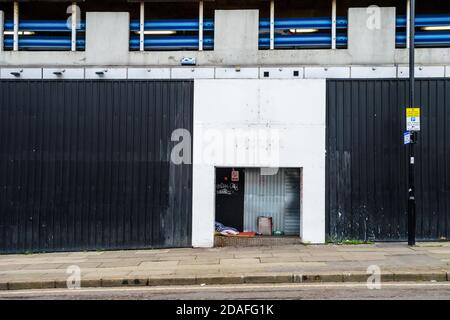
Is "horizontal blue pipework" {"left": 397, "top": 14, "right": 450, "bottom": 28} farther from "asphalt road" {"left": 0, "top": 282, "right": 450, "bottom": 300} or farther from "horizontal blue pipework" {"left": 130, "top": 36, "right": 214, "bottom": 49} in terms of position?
"asphalt road" {"left": 0, "top": 282, "right": 450, "bottom": 300}

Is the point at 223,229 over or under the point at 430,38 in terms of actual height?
under

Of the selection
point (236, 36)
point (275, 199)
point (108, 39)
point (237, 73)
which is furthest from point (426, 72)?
point (108, 39)

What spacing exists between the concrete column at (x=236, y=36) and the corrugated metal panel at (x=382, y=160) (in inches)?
105

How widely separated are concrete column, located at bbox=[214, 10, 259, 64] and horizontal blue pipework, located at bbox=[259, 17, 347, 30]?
1.61 feet

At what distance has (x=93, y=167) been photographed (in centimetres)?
1330

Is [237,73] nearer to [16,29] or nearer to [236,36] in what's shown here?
[236,36]

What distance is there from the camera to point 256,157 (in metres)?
13.1

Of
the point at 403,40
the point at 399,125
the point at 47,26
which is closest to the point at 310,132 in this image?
the point at 399,125

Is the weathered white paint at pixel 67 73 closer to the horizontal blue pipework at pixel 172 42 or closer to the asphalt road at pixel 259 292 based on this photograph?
the horizontal blue pipework at pixel 172 42

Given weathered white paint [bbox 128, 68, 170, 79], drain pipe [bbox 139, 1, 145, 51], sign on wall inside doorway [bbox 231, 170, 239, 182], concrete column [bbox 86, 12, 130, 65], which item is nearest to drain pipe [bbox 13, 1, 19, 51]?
concrete column [bbox 86, 12, 130, 65]

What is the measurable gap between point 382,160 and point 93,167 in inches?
340

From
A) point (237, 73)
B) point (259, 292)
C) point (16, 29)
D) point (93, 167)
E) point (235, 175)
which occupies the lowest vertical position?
point (259, 292)

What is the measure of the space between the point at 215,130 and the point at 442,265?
22.8ft

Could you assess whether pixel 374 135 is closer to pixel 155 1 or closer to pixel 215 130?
pixel 215 130
